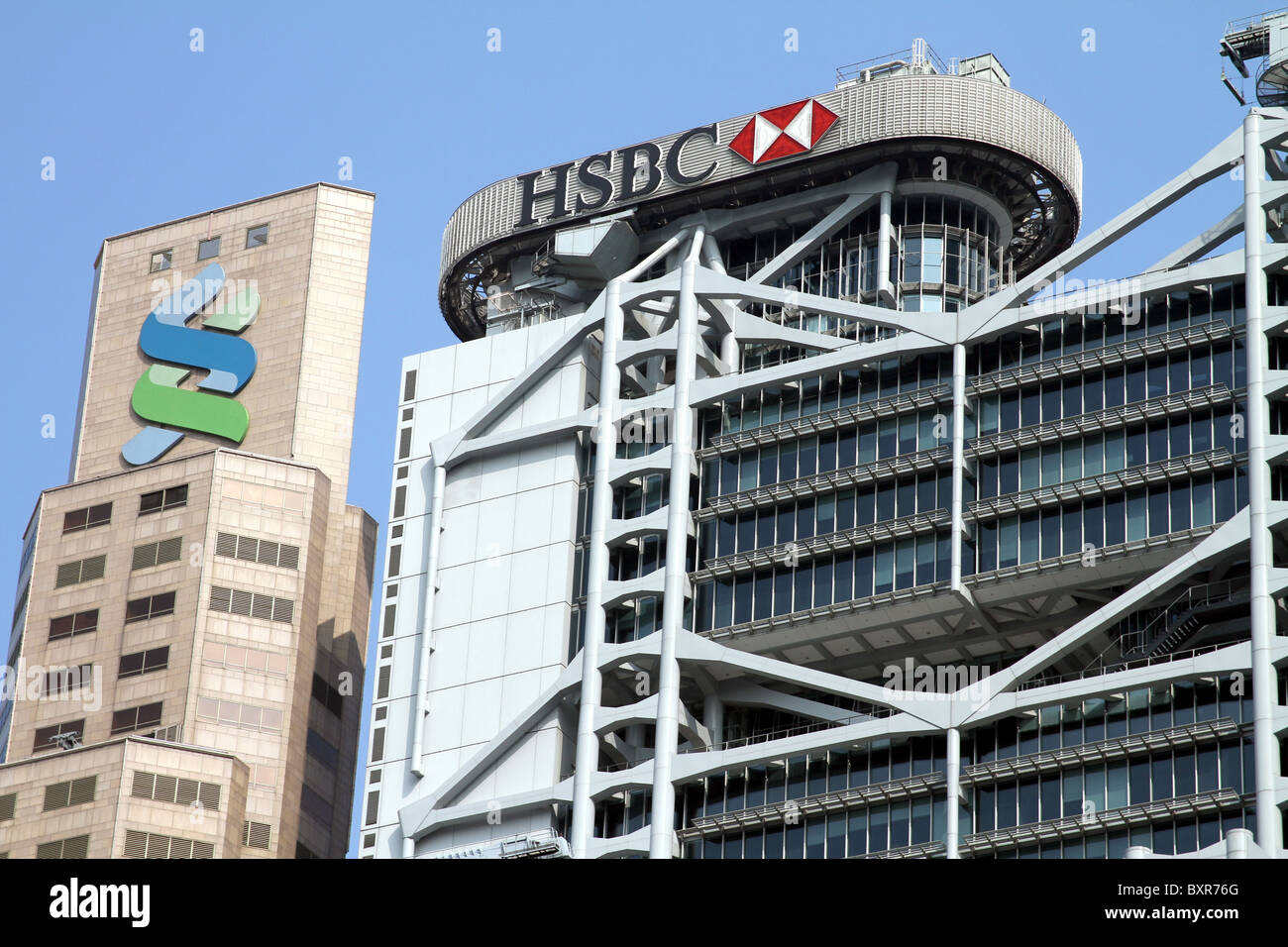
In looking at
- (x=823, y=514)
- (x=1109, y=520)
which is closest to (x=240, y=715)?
(x=823, y=514)

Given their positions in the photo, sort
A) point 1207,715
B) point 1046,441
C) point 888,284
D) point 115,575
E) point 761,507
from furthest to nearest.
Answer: point 115,575, point 888,284, point 761,507, point 1046,441, point 1207,715

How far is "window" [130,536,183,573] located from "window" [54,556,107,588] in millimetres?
2636

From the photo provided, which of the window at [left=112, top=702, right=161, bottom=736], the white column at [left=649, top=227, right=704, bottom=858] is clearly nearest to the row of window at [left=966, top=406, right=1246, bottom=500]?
the white column at [left=649, top=227, right=704, bottom=858]

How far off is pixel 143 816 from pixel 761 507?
38.4m

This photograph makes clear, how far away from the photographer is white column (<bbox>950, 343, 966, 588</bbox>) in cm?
10294

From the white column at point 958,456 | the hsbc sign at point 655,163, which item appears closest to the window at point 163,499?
the hsbc sign at point 655,163

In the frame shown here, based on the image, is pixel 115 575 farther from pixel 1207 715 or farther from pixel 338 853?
pixel 1207 715

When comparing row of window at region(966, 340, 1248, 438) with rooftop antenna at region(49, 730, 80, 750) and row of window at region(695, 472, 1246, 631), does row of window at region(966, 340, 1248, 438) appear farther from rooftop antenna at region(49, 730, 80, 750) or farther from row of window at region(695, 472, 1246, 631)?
rooftop antenna at region(49, 730, 80, 750)

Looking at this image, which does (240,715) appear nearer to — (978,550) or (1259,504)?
(978,550)

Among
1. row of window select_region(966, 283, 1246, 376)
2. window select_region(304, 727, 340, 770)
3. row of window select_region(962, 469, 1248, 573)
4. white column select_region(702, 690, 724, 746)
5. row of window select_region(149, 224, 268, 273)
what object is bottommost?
white column select_region(702, 690, 724, 746)

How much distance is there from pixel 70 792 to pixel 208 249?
45.9 m

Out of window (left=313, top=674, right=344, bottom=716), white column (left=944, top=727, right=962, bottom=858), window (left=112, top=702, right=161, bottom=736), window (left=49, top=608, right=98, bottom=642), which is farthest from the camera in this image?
window (left=313, top=674, right=344, bottom=716)
